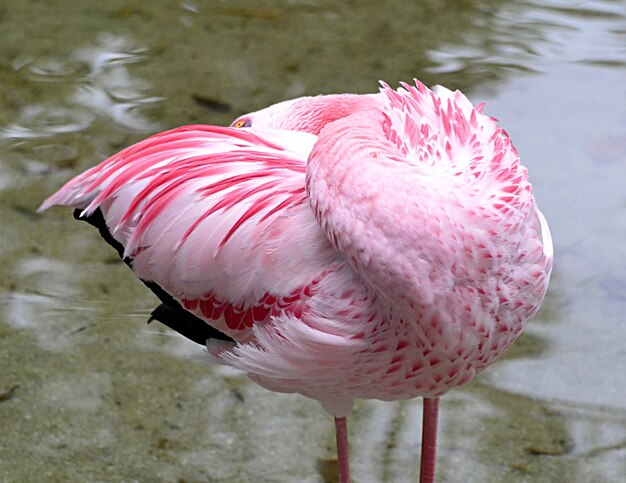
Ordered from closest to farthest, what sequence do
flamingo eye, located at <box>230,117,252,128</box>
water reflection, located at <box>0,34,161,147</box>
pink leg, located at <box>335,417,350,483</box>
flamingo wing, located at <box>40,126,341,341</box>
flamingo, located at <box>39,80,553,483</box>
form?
flamingo, located at <box>39,80,553,483</box>
flamingo wing, located at <box>40,126,341,341</box>
pink leg, located at <box>335,417,350,483</box>
flamingo eye, located at <box>230,117,252,128</box>
water reflection, located at <box>0,34,161,147</box>

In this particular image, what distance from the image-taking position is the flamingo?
206 cm

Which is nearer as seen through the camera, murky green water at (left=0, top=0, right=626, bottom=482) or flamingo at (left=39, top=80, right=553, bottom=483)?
flamingo at (left=39, top=80, right=553, bottom=483)

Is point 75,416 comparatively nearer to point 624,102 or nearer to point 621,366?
point 621,366

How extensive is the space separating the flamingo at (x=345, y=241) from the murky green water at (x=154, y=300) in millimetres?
652

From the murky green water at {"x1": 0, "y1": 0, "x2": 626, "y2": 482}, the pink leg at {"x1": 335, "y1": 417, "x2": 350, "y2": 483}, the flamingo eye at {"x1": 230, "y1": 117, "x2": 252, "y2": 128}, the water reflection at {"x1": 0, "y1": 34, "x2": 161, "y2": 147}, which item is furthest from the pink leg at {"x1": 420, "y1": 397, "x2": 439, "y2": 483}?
the water reflection at {"x1": 0, "y1": 34, "x2": 161, "y2": 147}

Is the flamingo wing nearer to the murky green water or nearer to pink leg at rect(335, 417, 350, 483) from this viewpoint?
pink leg at rect(335, 417, 350, 483)

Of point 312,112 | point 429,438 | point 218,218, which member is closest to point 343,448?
point 429,438

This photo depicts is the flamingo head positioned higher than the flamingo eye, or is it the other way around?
the flamingo head

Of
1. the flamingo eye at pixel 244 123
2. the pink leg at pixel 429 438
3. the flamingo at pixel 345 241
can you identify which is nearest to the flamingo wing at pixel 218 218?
the flamingo at pixel 345 241

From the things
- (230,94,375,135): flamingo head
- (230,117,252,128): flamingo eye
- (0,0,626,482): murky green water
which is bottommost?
(0,0,626,482): murky green water

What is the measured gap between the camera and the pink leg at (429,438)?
2699 millimetres

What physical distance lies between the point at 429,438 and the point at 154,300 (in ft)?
4.38

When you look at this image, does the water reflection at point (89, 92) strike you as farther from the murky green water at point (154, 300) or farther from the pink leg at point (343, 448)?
the pink leg at point (343, 448)

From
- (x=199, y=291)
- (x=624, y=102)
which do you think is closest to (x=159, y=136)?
(x=199, y=291)
